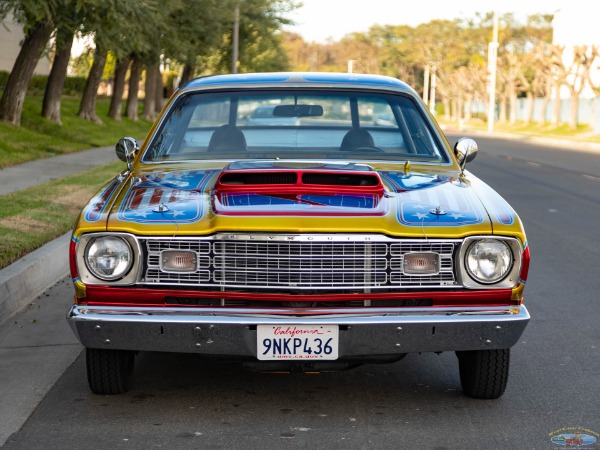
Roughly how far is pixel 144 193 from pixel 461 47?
108246 millimetres

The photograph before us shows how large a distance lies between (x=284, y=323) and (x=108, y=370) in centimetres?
105

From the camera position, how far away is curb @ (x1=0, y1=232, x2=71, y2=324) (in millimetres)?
7740

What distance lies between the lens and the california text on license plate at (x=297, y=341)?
4.92 metres

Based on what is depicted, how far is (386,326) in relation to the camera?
194 inches

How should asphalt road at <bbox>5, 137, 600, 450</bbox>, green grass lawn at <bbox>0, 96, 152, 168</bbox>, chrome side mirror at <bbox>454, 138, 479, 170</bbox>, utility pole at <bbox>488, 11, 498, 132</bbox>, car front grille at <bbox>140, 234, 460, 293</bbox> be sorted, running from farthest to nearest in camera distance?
utility pole at <bbox>488, 11, 498, 132</bbox>
green grass lawn at <bbox>0, 96, 152, 168</bbox>
chrome side mirror at <bbox>454, 138, 479, 170</bbox>
car front grille at <bbox>140, 234, 460, 293</bbox>
asphalt road at <bbox>5, 137, 600, 450</bbox>

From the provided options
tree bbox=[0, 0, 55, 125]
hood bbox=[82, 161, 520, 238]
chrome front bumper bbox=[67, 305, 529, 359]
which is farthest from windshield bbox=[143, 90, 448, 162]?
tree bbox=[0, 0, 55, 125]

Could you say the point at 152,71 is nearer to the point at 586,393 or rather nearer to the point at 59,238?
the point at 59,238

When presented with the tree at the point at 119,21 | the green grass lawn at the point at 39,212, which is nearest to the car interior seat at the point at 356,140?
the green grass lawn at the point at 39,212

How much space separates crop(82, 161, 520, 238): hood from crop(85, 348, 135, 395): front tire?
26.2 inches

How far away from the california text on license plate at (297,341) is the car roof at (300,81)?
2269 millimetres

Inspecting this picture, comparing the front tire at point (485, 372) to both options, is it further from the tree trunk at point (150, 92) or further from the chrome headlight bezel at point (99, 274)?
the tree trunk at point (150, 92)

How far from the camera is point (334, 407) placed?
543cm

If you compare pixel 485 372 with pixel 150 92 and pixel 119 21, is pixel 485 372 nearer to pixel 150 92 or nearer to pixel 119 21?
pixel 119 21

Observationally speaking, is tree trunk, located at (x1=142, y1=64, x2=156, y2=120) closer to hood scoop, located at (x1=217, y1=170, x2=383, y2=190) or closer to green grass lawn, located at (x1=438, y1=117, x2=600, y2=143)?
green grass lawn, located at (x1=438, y1=117, x2=600, y2=143)
